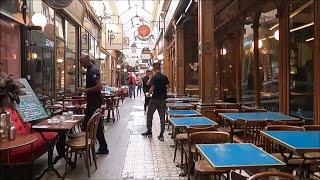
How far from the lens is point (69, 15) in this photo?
1404 cm

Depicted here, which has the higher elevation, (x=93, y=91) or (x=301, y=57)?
(x=301, y=57)

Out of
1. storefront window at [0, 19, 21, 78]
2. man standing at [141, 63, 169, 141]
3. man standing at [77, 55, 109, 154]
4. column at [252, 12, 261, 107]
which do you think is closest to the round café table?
man standing at [77, 55, 109, 154]

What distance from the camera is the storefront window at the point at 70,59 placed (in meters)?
14.6

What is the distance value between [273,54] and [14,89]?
6.06 metres

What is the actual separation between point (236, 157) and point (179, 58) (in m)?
14.3

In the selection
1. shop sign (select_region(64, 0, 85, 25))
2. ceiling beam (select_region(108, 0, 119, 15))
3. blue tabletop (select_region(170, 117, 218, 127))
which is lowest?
blue tabletop (select_region(170, 117, 218, 127))

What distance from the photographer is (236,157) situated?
146 inches

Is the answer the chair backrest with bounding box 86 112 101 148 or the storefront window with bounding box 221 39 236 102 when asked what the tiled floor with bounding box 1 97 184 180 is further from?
the storefront window with bounding box 221 39 236 102

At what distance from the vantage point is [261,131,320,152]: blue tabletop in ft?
13.4

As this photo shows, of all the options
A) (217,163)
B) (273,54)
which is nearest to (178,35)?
(273,54)

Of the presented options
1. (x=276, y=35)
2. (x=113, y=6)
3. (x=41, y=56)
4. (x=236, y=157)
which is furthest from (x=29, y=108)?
(x=113, y=6)

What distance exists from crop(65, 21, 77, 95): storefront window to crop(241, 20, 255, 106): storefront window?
6.30m

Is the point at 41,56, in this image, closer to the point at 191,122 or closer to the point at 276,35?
the point at 191,122

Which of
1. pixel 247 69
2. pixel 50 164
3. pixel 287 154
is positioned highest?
pixel 247 69
